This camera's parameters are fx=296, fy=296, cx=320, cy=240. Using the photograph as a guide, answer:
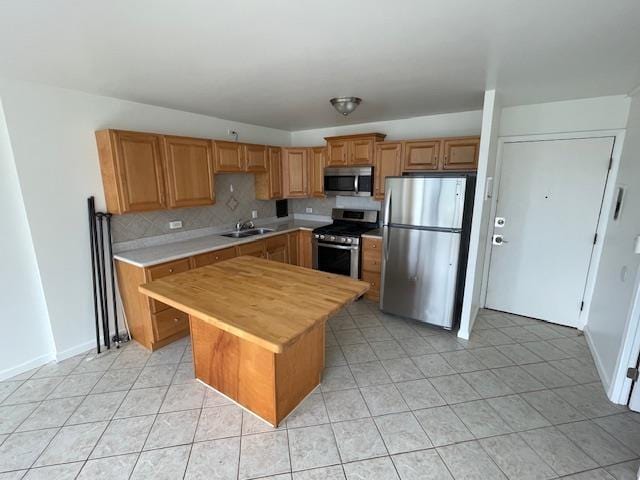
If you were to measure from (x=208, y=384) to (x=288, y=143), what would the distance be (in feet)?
12.6

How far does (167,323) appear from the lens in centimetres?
291

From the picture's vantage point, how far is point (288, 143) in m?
5.00

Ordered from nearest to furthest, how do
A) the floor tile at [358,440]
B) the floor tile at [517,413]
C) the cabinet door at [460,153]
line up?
the floor tile at [358,440]
the floor tile at [517,413]
the cabinet door at [460,153]

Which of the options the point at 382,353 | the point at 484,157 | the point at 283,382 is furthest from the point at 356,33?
the point at 382,353

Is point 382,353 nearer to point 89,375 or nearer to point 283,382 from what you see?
point 283,382

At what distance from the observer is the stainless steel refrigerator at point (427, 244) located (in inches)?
116

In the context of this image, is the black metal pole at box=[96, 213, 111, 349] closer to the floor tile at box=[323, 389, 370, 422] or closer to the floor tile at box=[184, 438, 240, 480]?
the floor tile at box=[184, 438, 240, 480]

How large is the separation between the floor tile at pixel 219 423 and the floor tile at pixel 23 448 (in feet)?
3.09

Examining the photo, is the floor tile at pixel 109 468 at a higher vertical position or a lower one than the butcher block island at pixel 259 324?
lower

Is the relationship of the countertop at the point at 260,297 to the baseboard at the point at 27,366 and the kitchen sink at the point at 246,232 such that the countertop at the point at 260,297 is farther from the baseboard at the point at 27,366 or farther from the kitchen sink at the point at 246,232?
the baseboard at the point at 27,366

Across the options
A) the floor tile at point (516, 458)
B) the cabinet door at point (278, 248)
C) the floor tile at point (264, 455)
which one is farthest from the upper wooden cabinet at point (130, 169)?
the floor tile at point (516, 458)

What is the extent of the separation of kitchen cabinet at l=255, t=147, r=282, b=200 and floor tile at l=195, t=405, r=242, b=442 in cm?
287

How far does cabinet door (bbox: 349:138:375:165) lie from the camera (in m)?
3.88

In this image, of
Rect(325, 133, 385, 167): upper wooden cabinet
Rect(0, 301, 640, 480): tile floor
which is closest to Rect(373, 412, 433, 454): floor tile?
Rect(0, 301, 640, 480): tile floor
